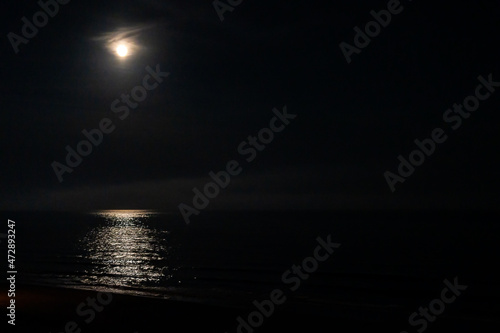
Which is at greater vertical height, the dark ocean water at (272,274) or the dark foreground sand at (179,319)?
the dark ocean water at (272,274)

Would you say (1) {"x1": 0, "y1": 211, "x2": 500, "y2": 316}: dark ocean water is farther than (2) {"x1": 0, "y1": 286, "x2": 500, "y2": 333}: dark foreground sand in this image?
Yes

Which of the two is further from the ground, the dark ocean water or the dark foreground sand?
the dark ocean water

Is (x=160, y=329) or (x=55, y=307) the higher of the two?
(x=55, y=307)

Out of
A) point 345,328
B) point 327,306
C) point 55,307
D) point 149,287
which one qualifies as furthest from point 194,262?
point 345,328

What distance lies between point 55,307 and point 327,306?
13.7 metres

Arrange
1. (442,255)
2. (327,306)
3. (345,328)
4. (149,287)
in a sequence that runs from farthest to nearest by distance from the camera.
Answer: (442,255) < (149,287) < (327,306) < (345,328)

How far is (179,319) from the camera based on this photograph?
59.6 feet

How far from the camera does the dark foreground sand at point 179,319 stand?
16.7m

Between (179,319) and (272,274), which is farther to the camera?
(272,274)

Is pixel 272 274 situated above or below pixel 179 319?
above

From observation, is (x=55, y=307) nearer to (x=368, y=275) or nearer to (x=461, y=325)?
(x=461, y=325)

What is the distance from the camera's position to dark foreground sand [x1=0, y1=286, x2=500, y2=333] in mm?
16734

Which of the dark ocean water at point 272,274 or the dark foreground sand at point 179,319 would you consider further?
the dark ocean water at point 272,274

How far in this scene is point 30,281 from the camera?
34344mm
